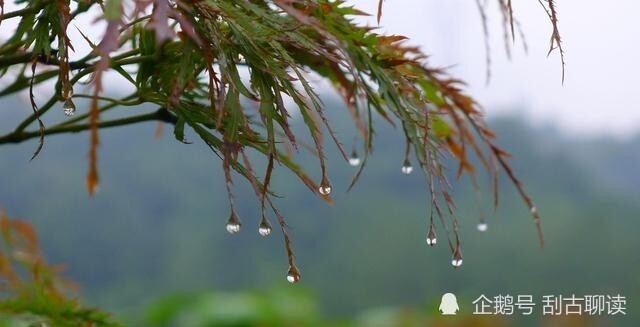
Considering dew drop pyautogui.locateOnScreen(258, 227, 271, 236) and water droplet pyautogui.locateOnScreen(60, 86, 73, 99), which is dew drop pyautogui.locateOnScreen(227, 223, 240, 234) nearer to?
dew drop pyautogui.locateOnScreen(258, 227, 271, 236)

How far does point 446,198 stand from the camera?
72 centimetres

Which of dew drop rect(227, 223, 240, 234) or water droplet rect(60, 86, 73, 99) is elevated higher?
water droplet rect(60, 86, 73, 99)

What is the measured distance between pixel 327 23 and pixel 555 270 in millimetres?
34200

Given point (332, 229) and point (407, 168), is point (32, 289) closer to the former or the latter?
point (407, 168)

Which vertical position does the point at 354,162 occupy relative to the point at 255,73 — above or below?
above

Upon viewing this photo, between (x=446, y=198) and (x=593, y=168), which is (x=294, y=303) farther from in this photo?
(x=593, y=168)

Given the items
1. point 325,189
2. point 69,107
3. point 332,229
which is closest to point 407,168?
point 325,189

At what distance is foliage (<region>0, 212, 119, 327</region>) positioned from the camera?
2.87ft

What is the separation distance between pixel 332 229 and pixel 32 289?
3597 cm

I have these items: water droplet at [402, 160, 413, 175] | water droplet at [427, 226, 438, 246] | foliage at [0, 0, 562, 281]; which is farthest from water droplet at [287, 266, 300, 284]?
water droplet at [402, 160, 413, 175]

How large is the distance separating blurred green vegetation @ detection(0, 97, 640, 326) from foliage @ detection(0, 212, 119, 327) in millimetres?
28775

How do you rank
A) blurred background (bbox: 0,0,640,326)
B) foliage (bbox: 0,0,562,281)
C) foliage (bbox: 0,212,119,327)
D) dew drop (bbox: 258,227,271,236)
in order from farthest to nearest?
1. blurred background (bbox: 0,0,640,326)
2. foliage (bbox: 0,212,119,327)
3. dew drop (bbox: 258,227,271,236)
4. foliage (bbox: 0,0,562,281)

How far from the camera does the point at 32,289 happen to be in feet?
3.29

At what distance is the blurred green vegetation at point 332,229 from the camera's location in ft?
108
